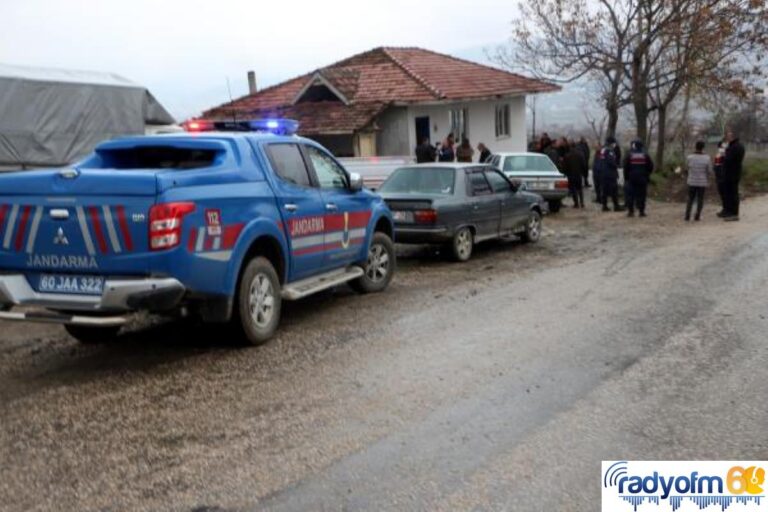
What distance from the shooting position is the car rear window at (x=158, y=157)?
23.4 feet

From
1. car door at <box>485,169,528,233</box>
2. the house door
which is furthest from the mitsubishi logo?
the house door

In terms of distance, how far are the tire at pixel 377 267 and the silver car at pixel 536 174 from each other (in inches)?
390

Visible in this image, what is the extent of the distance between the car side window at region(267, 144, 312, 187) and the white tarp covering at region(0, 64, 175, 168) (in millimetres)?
5966

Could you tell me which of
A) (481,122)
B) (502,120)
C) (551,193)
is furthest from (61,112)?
(502,120)

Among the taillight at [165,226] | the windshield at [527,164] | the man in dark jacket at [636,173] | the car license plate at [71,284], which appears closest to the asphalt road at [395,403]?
the car license plate at [71,284]

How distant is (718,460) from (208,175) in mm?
4224

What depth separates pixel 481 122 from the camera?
27922 millimetres

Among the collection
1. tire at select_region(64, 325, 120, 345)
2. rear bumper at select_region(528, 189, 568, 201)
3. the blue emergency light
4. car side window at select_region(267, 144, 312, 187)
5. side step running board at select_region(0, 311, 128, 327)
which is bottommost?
tire at select_region(64, 325, 120, 345)

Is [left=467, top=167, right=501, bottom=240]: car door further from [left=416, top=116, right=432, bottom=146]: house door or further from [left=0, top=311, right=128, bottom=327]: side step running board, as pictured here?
[left=416, top=116, right=432, bottom=146]: house door

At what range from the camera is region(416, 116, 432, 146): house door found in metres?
26.0

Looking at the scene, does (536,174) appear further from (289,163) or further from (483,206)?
(289,163)

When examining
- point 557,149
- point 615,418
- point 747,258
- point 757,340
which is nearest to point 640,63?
point 557,149

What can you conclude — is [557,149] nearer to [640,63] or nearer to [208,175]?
[640,63]

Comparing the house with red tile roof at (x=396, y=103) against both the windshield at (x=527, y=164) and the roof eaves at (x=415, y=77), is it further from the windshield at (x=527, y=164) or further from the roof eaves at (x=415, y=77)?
the windshield at (x=527, y=164)
